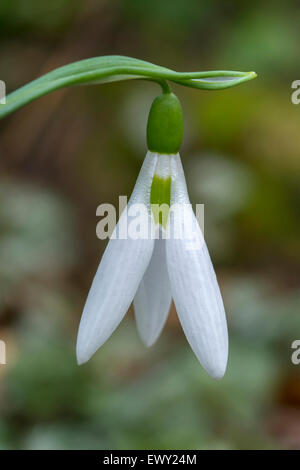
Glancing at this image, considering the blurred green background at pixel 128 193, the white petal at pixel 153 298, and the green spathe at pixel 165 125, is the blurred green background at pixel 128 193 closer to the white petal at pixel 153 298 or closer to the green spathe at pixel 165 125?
the white petal at pixel 153 298

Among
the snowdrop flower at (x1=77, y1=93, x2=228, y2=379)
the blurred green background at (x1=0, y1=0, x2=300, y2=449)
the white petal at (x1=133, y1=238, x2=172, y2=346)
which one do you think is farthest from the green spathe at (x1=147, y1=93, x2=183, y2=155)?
the blurred green background at (x1=0, y1=0, x2=300, y2=449)

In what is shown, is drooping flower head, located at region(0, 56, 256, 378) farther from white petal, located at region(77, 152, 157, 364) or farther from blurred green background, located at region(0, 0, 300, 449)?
blurred green background, located at region(0, 0, 300, 449)

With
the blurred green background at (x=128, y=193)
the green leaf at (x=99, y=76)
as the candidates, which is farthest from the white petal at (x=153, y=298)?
the blurred green background at (x=128, y=193)

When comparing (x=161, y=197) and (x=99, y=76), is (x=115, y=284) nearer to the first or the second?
(x=161, y=197)

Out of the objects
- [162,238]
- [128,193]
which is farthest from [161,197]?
[128,193]

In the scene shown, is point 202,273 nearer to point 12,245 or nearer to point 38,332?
point 38,332
